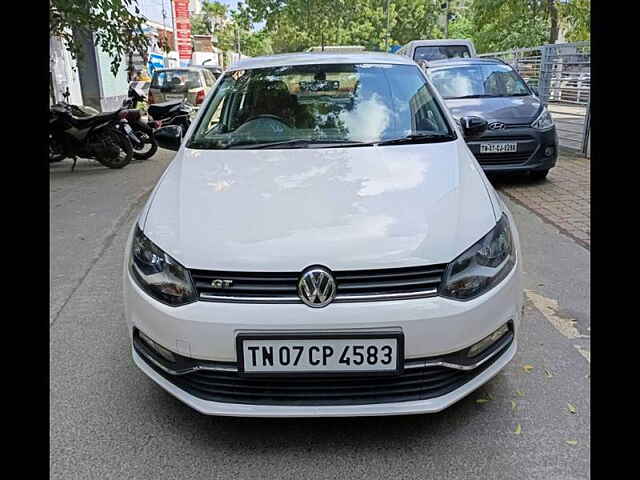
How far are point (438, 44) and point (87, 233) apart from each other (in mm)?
10278

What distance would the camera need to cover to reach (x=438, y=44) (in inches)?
532

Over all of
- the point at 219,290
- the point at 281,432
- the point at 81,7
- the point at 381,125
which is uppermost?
the point at 81,7

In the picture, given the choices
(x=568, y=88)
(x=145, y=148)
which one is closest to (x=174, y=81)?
(x=145, y=148)

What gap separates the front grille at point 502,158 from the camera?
277 inches

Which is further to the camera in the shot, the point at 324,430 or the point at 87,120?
the point at 87,120

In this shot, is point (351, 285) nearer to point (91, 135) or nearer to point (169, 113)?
point (91, 135)

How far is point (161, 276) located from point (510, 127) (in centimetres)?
574

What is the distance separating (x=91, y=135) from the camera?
9008mm

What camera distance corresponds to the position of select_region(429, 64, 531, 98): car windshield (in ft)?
26.6

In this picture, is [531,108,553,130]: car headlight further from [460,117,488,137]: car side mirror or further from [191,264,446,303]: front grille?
[191,264,446,303]: front grille

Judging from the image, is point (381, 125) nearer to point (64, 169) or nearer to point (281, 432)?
point (281, 432)

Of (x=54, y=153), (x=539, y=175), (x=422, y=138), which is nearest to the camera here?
(x=422, y=138)

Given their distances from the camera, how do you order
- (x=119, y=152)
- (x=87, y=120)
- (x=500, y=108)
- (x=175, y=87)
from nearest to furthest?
(x=500, y=108)
(x=87, y=120)
(x=119, y=152)
(x=175, y=87)
